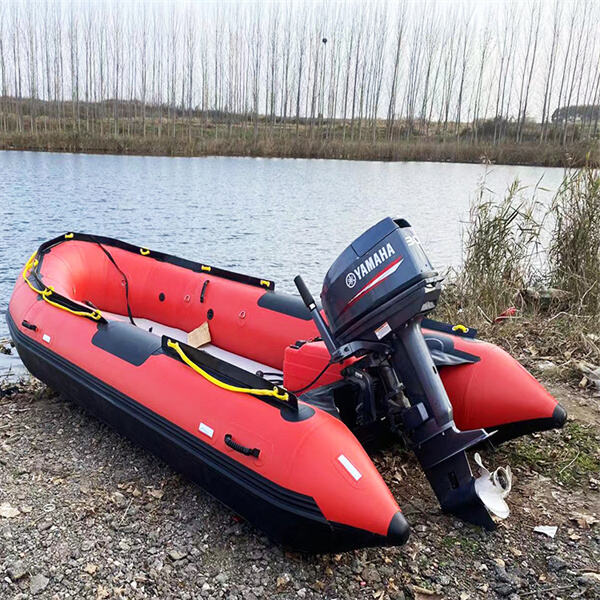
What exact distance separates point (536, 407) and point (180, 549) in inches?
60.5

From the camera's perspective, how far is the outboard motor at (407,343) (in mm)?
2062

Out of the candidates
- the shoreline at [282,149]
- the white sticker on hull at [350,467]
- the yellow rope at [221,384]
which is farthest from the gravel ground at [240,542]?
the shoreline at [282,149]

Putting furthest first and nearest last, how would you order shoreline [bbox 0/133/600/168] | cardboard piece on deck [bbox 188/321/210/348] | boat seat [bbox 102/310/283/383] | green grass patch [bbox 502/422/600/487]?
shoreline [bbox 0/133/600/168], cardboard piece on deck [bbox 188/321/210/348], boat seat [bbox 102/310/283/383], green grass patch [bbox 502/422/600/487]

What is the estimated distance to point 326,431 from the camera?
1973 mm

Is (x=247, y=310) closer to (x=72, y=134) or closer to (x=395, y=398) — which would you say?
(x=395, y=398)

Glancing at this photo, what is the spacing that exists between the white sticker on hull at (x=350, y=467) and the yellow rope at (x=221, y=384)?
0.98ft

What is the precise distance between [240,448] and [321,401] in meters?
0.42

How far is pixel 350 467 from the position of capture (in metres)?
1.88

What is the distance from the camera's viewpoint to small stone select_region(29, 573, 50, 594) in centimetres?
183

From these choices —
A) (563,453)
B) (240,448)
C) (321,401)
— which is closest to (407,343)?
(321,401)

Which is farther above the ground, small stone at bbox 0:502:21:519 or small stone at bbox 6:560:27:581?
small stone at bbox 6:560:27:581

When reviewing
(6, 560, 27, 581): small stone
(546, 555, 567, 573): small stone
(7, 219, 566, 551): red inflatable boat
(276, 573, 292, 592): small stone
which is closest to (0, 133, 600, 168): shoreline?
(7, 219, 566, 551): red inflatable boat

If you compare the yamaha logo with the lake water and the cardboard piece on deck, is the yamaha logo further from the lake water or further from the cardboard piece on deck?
the lake water

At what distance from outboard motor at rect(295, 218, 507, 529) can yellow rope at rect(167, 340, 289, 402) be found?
0.30 metres
